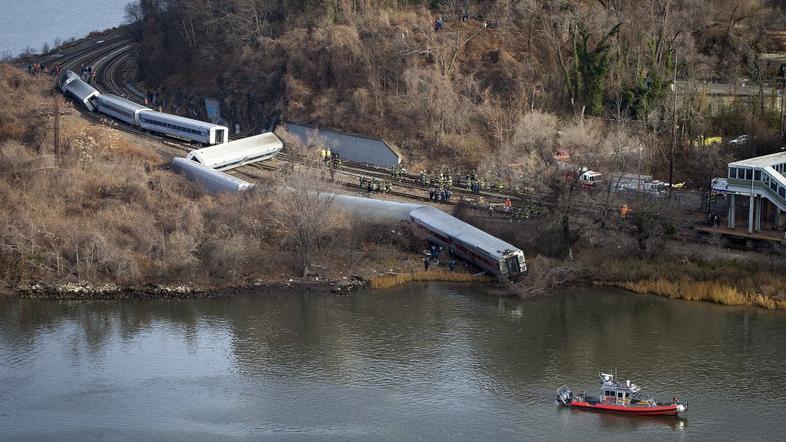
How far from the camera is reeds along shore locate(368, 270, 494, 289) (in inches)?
1761

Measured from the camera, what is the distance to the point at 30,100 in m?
64.2

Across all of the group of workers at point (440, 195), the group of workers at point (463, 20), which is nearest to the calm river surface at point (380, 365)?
the group of workers at point (440, 195)

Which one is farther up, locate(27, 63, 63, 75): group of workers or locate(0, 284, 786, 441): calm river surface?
locate(27, 63, 63, 75): group of workers

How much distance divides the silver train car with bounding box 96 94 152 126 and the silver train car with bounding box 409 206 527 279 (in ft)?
78.1

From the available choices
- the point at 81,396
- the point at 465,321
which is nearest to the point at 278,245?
the point at 465,321

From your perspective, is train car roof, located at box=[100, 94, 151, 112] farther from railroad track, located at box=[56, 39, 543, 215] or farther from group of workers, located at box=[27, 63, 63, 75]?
group of workers, located at box=[27, 63, 63, 75]

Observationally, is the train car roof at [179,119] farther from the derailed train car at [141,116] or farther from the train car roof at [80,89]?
the train car roof at [80,89]

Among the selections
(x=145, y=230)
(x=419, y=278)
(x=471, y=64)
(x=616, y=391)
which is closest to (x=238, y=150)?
(x=145, y=230)

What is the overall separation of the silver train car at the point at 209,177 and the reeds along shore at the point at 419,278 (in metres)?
8.97

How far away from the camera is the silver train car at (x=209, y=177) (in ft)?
167

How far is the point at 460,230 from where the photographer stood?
4600 cm

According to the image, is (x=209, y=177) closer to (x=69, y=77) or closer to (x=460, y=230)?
(x=460, y=230)

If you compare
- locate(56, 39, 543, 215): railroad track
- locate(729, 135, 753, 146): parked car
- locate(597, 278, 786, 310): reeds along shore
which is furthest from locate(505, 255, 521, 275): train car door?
locate(729, 135, 753, 146): parked car

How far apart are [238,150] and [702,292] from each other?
26152 mm
